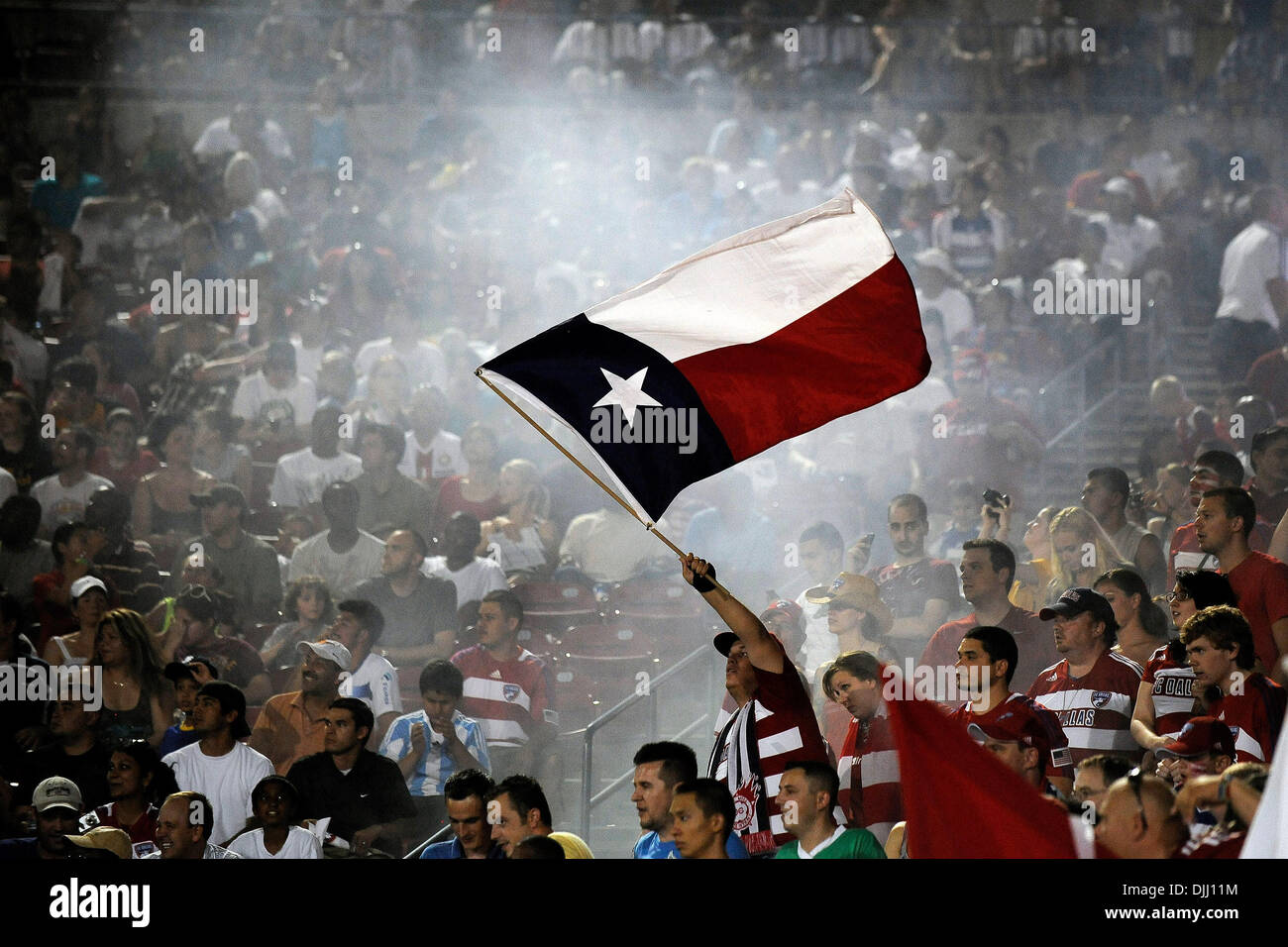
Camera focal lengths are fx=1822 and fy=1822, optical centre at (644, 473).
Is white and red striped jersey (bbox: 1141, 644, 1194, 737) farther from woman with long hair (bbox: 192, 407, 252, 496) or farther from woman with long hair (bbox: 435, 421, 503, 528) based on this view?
woman with long hair (bbox: 192, 407, 252, 496)

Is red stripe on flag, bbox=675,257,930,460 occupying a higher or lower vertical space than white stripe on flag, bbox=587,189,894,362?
lower

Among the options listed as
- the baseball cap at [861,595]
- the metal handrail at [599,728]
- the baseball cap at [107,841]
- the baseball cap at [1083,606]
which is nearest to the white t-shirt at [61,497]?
the metal handrail at [599,728]

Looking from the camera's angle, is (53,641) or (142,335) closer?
(53,641)

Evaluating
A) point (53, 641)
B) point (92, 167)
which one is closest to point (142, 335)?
point (92, 167)

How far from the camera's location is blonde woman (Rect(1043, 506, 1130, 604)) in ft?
27.7

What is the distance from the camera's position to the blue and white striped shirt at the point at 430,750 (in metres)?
7.91

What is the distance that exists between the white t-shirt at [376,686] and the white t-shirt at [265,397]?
3555mm

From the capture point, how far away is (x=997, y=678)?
21.0 feet

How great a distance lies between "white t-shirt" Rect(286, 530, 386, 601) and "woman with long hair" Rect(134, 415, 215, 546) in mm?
802

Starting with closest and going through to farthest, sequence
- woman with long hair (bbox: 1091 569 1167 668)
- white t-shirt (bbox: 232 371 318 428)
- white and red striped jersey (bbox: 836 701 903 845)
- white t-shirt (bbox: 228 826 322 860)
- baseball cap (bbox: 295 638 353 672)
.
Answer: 1. white and red striped jersey (bbox: 836 701 903 845)
2. white t-shirt (bbox: 228 826 322 860)
3. woman with long hair (bbox: 1091 569 1167 668)
4. baseball cap (bbox: 295 638 353 672)
5. white t-shirt (bbox: 232 371 318 428)

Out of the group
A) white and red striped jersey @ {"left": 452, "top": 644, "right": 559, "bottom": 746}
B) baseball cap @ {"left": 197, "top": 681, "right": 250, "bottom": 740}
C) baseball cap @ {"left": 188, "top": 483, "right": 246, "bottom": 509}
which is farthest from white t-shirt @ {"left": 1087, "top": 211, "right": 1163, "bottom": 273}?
baseball cap @ {"left": 197, "top": 681, "right": 250, "bottom": 740}
